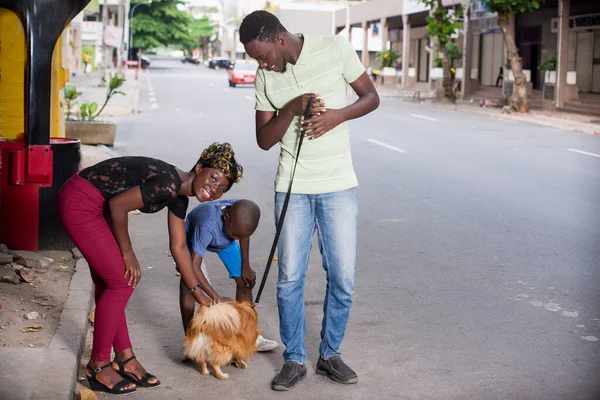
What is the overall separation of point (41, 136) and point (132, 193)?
2756mm

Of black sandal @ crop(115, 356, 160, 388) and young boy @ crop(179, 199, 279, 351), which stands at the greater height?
young boy @ crop(179, 199, 279, 351)

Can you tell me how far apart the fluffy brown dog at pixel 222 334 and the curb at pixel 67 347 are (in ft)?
2.00

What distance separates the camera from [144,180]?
4.30 metres

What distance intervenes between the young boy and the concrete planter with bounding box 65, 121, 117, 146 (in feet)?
36.5

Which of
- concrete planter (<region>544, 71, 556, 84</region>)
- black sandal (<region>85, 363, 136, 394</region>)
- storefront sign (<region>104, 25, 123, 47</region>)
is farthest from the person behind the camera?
storefront sign (<region>104, 25, 123, 47</region>)

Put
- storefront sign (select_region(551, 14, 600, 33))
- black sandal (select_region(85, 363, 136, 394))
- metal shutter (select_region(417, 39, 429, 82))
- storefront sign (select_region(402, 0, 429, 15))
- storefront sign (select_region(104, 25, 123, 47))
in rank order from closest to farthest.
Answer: black sandal (select_region(85, 363, 136, 394)) → storefront sign (select_region(551, 14, 600, 33)) → storefront sign (select_region(104, 25, 123, 47)) → storefront sign (select_region(402, 0, 429, 15)) → metal shutter (select_region(417, 39, 429, 82))

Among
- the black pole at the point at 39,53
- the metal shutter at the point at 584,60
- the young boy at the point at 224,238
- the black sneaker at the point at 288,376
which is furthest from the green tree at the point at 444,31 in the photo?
the black sneaker at the point at 288,376

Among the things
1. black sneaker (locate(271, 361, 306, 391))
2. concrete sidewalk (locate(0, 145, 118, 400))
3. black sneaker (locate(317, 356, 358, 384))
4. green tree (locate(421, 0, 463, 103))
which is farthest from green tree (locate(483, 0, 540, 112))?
black sneaker (locate(271, 361, 306, 391))

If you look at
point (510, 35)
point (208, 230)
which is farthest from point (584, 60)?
point (208, 230)

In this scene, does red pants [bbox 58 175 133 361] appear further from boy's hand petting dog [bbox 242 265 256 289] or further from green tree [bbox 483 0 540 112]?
green tree [bbox 483 0 540 112]

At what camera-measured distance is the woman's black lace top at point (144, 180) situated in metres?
4.25

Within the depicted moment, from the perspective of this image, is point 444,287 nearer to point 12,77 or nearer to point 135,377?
point 135,377

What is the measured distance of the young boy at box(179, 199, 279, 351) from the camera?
4758 millimetres

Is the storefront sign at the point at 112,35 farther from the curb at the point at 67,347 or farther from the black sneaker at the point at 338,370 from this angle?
the black sneaker at the point at 338,370
